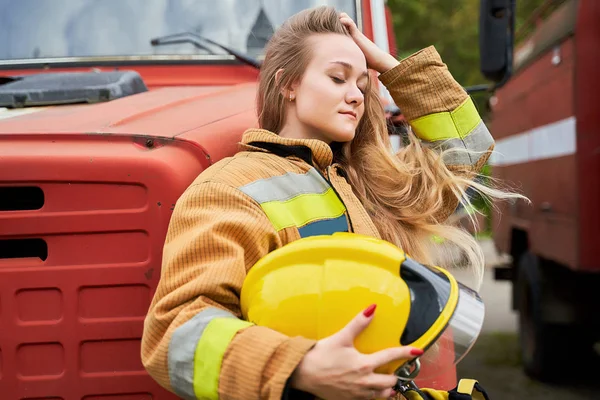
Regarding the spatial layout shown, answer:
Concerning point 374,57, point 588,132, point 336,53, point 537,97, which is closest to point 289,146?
point 336,53

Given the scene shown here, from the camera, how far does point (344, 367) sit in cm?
162

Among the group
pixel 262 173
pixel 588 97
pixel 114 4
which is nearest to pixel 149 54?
pixel 114 4

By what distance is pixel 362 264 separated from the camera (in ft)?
5.76

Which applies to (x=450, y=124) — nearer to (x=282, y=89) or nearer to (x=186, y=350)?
(x=282, y=89)

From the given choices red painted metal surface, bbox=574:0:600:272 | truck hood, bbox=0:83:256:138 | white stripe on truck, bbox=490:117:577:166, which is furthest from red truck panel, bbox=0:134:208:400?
red painted metal surface, bbox=574:0:600:272

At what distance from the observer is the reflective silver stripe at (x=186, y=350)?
1.72m

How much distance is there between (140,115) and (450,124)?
89cm

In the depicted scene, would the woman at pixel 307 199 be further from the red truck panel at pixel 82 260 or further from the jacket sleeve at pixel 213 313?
the red truck panel at pixel 82 260

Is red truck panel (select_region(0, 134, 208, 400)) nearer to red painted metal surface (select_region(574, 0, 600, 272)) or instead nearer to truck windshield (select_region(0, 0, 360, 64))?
truck windshield (select_region(0, 0, 360, 64))

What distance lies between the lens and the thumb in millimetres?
1635

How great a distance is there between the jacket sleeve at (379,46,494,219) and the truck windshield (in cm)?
92

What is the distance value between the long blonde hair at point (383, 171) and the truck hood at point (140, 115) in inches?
9.0

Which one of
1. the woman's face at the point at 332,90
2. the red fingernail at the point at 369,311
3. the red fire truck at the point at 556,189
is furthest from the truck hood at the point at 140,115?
the red fire truck at the point at 556,189

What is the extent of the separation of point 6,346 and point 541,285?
4.77 m
